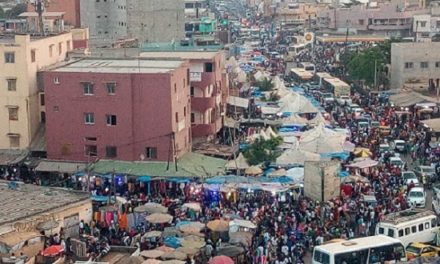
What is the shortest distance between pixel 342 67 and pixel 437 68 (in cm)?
1133

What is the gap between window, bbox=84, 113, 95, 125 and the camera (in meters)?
26.4

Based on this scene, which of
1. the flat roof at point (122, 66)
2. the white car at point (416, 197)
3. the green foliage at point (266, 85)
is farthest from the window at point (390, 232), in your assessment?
the green foliage at point (266, 85)

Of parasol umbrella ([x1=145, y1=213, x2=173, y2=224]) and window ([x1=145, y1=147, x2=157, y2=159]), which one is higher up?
window ([x1=145, y1=147, x2=157, y2=159])

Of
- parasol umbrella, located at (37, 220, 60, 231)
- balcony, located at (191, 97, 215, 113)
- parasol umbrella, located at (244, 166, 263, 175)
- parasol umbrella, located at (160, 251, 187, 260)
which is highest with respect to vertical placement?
balcony, located at (191, 97, 215, 113)

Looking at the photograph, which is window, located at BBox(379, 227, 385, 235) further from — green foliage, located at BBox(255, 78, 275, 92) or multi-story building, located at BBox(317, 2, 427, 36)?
multi-story building, located at BBox(317, 2, 427, 36)

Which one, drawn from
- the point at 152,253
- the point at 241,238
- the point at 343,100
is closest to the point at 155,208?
the point at 241,238

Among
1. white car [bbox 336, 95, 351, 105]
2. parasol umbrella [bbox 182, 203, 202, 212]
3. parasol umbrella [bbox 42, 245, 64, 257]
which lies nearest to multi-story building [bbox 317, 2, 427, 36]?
white car [bbox 336, 95, 351, 105]

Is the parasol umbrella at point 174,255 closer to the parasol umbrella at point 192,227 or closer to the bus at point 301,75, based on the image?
the parasol umbrella at point 192,227

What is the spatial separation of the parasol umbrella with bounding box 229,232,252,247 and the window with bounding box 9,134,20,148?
11.3m

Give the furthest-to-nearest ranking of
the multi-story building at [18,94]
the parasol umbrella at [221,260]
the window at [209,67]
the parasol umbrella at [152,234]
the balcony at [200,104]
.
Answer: the window at [209,67] < the balcony at [200,104] < the multi-story building at [18,94] < the parasol umbrella at [152,234] < the parasol umbrella at [221,260]

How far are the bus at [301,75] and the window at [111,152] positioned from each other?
2616cm

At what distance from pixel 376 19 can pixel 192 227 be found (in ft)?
187

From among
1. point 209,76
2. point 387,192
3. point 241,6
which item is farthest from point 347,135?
point 241,6

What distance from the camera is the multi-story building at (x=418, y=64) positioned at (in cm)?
4281
